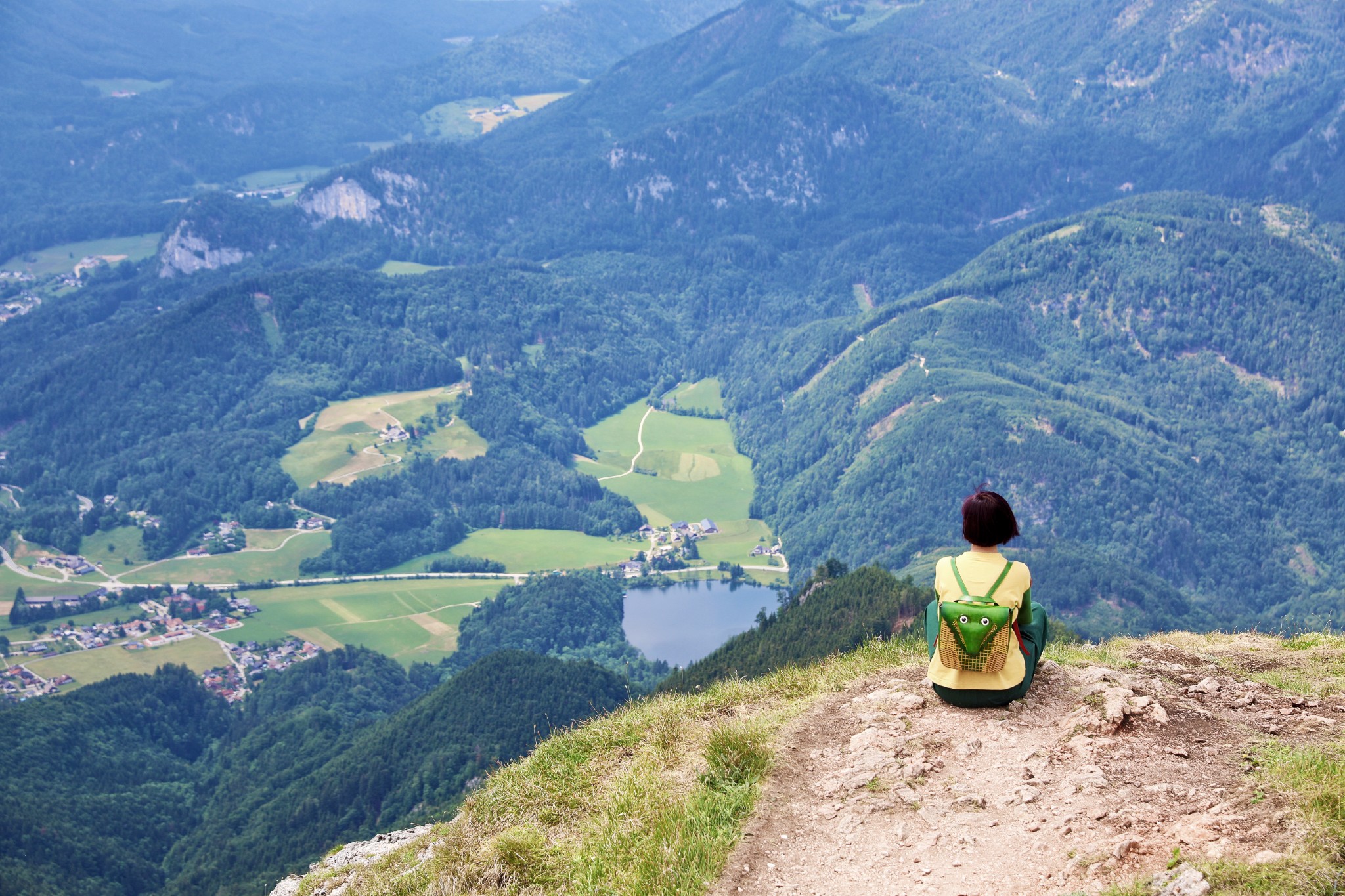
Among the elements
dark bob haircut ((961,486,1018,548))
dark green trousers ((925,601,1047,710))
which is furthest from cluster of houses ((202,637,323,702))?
dark bob haircut ((961,486,1018,548))

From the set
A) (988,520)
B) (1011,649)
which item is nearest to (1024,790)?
(1011,649)

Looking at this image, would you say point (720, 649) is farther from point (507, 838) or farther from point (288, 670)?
point (507, 838)

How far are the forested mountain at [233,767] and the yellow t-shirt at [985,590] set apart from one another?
77.7 m

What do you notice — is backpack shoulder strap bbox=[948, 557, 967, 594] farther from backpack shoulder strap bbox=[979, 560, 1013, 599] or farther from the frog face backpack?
backpack shoulder strap bbox=[979, 560, 1013, 599]

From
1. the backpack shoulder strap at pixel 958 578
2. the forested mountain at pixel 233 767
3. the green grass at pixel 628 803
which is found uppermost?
the backpack shoulder strap at pixel 958 578

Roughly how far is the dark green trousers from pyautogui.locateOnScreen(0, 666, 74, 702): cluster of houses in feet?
570

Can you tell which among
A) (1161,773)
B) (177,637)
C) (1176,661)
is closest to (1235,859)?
(1161,773)

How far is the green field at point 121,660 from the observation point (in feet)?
586

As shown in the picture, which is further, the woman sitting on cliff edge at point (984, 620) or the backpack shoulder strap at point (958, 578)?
the backpack shoulder strap at point (958, 578)

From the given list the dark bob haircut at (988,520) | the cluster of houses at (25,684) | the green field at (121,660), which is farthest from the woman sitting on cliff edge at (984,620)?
the green field at (121,660)

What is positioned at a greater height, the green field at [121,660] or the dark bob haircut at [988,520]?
the dark bob haircut at [988,520]

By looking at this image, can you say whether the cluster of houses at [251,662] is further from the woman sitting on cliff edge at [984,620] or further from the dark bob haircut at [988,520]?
the dark bob haircut at [988,520]

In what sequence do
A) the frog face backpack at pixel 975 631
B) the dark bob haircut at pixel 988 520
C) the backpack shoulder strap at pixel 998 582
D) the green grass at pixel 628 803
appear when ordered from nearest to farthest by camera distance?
1. the green grass at pixel 628 803
2. the dark bob haircut at pixel 988 520
3. the frog face backpack at pixel 975 631
4. the backpack shoulder strap at pixel 998 582

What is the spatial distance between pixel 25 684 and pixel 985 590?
184648mm
